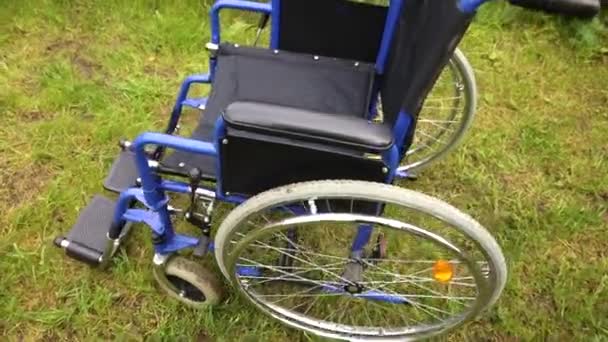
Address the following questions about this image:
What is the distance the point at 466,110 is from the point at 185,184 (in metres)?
0.83

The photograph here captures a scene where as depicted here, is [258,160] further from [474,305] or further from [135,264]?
[135,264]

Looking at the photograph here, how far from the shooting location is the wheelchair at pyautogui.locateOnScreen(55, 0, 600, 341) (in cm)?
126

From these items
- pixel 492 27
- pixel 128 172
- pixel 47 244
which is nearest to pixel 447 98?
pixel 492 27

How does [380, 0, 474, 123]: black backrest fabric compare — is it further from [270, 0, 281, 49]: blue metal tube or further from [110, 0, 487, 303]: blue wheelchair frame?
[270, 0, 281, 49]: blue metal tube

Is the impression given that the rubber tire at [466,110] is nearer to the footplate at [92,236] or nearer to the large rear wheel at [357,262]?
the large rear wheel at [357,262]

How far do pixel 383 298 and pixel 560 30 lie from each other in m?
1.56

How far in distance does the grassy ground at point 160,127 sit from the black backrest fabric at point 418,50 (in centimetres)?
73

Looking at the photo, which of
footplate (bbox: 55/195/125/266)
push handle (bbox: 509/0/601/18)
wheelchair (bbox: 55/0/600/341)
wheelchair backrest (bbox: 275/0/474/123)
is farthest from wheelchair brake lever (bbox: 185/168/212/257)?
push handle (bbox: 509/0/601/18)

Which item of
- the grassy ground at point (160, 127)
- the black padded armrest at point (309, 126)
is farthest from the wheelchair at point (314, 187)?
the grassy ground at point (160, 127)

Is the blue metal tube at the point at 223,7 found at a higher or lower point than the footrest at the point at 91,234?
higher

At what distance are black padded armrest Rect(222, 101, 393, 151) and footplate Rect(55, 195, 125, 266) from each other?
78cm

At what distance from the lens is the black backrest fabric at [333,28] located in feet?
5.65

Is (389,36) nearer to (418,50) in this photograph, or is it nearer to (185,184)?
(418,50)

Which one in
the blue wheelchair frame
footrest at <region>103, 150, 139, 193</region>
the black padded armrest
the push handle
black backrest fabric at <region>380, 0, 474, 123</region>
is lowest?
footrest at <region>103, 150, 139, 193</region>
